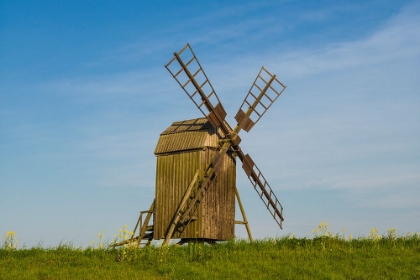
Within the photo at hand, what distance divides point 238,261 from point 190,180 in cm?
780

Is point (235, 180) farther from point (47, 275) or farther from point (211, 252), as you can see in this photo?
point (47, 275)

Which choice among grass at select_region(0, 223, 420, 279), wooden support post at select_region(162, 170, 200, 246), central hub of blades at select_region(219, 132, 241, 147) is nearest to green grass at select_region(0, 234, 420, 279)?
grass at select_region(0, 223, 420, 279)

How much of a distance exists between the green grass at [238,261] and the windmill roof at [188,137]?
21.0ft

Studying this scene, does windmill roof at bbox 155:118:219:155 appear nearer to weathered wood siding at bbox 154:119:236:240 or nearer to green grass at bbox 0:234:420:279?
weathered wood siding at bbox 154:119:236:240

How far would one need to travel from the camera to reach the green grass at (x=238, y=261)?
18750mm

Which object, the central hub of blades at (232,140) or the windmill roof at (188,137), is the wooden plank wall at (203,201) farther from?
the central hub of blades at (232,140)

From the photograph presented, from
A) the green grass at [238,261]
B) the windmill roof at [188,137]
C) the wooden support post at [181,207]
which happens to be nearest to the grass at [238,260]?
the green grass at [238,261]

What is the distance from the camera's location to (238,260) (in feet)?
67.8

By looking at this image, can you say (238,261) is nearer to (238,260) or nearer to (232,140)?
(238,260)

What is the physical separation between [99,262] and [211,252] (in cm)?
420

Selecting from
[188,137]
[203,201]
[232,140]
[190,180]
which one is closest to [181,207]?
[203,201]

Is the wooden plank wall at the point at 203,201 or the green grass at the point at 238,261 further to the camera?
the wooden plank wall at the point at 203,201

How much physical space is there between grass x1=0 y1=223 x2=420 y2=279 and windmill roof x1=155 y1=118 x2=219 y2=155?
648 cm

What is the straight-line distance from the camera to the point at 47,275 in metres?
19.0
